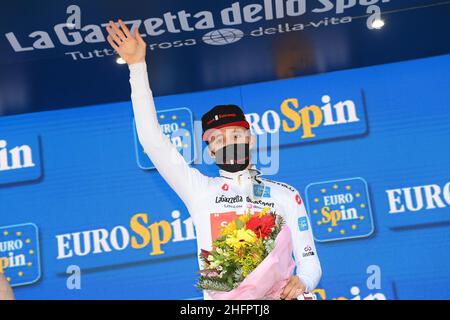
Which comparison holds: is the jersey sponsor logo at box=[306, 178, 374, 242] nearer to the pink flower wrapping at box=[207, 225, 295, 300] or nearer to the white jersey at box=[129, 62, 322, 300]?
the white jersey at box=[129, 62, 322, 300]

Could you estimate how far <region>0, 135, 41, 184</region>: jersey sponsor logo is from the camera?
504 cm

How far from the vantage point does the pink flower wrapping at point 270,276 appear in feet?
7.52

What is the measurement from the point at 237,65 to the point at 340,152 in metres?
0.90

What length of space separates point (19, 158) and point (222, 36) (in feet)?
5.42

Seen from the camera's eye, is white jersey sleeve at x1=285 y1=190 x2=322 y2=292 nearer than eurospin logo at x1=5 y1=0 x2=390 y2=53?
Yes

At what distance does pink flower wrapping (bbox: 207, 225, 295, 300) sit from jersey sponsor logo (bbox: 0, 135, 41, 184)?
289 centimetres

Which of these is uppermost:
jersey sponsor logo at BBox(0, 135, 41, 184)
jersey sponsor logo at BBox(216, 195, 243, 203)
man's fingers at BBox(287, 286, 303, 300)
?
jersey sponsor logo at BBox(0, 135, 41, 184)

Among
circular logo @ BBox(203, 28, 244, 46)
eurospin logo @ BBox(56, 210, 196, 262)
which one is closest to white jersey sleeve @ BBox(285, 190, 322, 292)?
circular logo @ BBox(203, 28, 244, 46)

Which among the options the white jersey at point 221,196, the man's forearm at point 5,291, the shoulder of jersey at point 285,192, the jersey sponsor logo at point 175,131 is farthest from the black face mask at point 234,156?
the jersey sponsor logo at point 175,131

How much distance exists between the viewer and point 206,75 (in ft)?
16.3

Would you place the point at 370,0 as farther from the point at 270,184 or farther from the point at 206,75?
the point at 270,184

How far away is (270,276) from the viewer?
2326 mm

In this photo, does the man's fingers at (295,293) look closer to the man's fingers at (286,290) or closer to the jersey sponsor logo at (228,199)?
the man's fingers at (286,290)
